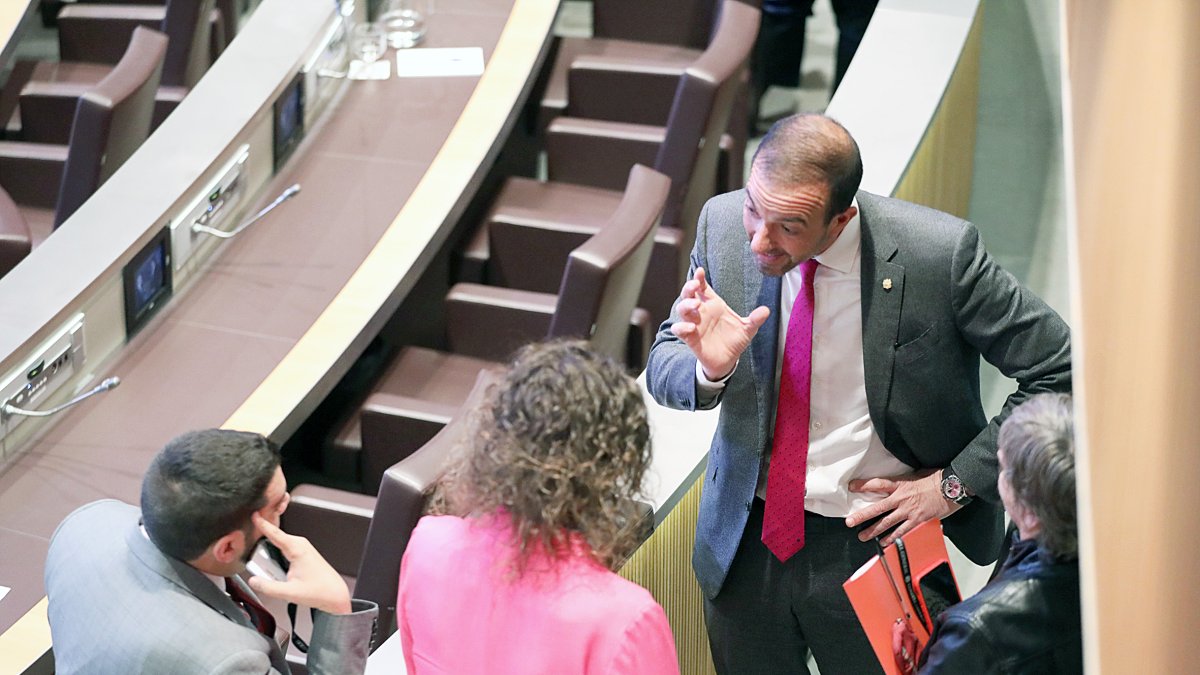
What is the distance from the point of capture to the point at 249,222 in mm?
2617

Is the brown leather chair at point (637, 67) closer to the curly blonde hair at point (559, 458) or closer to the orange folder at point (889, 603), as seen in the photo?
the orange folder at point (889, 603)

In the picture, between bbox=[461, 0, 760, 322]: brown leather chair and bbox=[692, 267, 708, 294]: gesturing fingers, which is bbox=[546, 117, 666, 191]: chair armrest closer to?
bbox=[461, 0, 760, 322]: brown leather chair

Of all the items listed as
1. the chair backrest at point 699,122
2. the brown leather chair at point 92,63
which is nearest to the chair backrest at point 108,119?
the brown leather chair at point 92,63

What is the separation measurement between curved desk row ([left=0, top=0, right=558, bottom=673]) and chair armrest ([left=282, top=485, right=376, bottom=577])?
13 centimetres

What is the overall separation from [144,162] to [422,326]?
0.63m

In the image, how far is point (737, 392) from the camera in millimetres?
1359

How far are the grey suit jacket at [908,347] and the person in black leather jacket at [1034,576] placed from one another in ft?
0.70

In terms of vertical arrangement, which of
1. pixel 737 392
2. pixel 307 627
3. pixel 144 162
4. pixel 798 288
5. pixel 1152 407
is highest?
pixel 1152 407

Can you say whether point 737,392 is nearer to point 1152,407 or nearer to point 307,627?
point 1152,407

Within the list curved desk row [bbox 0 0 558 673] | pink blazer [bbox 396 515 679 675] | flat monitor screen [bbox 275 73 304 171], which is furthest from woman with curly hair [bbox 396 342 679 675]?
flat monitor screen [bbox 275 73 304 171]

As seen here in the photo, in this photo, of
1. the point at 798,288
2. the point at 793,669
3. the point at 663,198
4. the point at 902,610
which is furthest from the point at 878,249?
the point at 663,198

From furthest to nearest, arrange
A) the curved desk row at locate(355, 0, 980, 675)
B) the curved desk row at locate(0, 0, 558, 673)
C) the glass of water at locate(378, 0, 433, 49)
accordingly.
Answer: the glass of water at locate(378, 0, 433, 49) → the curved desk row at locate(0, 0, 558, 673) → the curved desk row at locate(355, 0, 980, 675)

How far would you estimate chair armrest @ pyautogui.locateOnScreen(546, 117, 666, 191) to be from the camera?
288cm

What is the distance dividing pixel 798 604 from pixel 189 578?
0.61 metres
